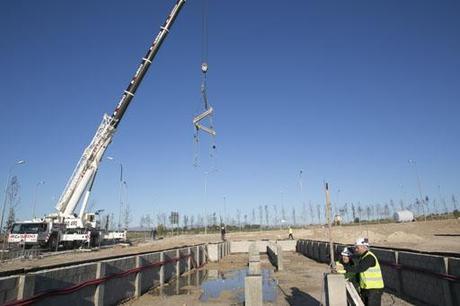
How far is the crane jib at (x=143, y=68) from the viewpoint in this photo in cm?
3256

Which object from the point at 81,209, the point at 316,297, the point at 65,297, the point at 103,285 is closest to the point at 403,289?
the point at 316,297

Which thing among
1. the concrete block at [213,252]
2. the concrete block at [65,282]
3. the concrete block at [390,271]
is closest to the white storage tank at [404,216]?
the concrete block at [213,252]

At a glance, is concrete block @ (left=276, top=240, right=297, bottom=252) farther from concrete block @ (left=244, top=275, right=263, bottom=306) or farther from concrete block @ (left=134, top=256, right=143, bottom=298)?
concrete block @ (left=244, top=275, right=263, bottom=306)

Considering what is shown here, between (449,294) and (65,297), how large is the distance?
894 cm

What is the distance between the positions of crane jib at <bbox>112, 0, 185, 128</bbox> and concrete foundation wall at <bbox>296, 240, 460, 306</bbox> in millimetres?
24198

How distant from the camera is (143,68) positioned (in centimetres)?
Result: 3262

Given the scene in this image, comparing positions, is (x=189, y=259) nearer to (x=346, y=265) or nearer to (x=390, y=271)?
(x=390, y=271)

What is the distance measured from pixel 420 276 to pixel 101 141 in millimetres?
27956

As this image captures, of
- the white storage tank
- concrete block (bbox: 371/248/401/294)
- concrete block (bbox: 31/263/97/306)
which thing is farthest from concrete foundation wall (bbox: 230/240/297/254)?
the white storage tank

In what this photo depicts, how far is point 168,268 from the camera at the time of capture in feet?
59.2

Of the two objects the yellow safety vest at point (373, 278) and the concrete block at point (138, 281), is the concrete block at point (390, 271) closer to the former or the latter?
the yellow safety vest at point (373, 278)

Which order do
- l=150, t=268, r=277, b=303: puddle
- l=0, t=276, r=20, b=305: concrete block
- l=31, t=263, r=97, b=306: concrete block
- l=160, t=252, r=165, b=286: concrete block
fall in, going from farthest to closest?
1. l=160, t=252, r=165, b=286: concrete block
2. l=150, t=268, r=277, b=303: puddle
3. l=31, t=263, r=97, b=306: concrete block
4. l=0, t=276, r=20, b=305: concrete block

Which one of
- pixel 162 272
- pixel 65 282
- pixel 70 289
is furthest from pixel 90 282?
pixel 162 272

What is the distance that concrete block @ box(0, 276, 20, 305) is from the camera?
6.59 m
